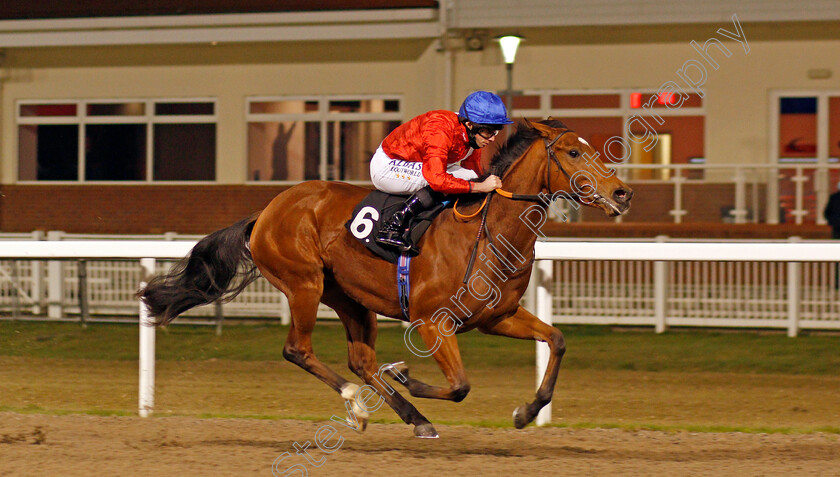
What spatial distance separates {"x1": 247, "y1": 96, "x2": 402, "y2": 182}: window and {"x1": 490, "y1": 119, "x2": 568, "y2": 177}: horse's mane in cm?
897

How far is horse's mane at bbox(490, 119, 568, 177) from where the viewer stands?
414 cm

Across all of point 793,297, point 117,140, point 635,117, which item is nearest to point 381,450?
point 793,297

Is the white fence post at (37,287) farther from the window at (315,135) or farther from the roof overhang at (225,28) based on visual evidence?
the window at (315,135)

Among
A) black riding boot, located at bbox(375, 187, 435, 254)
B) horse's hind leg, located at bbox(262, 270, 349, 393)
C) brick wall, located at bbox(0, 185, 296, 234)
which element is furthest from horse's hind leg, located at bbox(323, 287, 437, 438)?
brick wall, located at bbox(0, 185, 296, 234)

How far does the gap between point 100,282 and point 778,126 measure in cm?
822

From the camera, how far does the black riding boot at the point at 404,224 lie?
4133 millimetres

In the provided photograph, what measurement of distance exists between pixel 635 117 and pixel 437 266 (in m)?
8.33

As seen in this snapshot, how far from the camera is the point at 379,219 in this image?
4.22 m

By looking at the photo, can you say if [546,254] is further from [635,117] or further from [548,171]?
[635,117]

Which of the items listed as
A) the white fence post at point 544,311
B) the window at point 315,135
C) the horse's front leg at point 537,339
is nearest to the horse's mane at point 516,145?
the horse's front leg at point 537,339

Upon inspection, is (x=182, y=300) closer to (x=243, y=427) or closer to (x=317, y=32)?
(x=243, y=427)

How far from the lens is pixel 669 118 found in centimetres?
1240

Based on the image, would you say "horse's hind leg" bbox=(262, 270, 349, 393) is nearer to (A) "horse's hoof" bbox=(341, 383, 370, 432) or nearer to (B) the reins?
(A) "horse's hoof" bbox=(341, 383, 370, 432)

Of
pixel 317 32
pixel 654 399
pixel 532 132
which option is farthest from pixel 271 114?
pixel 532 132
